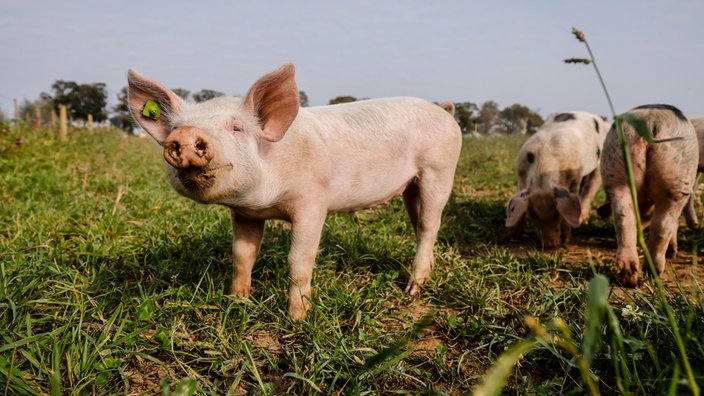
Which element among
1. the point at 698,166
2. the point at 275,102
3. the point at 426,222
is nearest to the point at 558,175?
the point at 698,166

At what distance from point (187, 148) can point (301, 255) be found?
1044mm

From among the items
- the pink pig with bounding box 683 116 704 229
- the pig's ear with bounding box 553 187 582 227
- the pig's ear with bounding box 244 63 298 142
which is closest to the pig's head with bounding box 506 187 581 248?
the pig's ear with bounding box 553 187 582 227

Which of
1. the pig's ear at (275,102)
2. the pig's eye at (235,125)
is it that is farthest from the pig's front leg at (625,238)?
the pig's eye at (235,125)

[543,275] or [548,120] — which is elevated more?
[548,120]

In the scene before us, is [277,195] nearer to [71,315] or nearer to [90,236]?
[71,315]

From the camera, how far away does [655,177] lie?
3582 millimetres

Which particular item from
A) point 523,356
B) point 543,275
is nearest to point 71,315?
A: point 523,356

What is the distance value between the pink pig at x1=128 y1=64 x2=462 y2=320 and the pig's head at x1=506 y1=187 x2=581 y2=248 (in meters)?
1.63

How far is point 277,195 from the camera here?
8.53 feet

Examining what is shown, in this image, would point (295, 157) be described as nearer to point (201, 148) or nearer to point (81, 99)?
point (201, 148)

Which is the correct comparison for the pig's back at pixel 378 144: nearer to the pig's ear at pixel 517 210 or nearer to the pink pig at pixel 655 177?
the pink pig at pixel 655 177

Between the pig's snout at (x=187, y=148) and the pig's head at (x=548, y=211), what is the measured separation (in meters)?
3.69

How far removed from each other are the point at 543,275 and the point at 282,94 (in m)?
2.47

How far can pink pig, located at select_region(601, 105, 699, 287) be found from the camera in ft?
11.4
